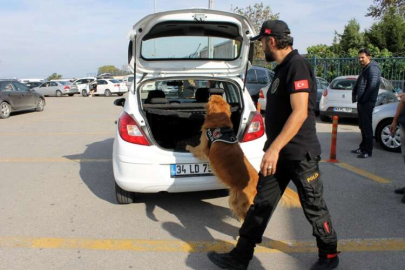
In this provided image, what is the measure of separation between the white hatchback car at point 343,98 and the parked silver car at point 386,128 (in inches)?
105

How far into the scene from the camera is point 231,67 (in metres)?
4.51

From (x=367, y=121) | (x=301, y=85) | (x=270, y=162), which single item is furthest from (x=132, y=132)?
(x=367, y=121)

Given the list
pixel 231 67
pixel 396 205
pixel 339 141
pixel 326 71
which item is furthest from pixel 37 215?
pixel 326 71

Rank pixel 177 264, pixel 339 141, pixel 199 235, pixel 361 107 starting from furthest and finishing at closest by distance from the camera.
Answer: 1. pixel 339 141
2. pixel 361 107
3. pixel 199 235
4. pixel 177 264

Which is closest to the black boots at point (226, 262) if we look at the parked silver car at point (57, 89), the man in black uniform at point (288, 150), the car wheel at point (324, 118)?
the man in black uniform at point (288, 150)

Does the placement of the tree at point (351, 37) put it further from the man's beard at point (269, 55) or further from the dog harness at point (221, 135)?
the man's beard at point (269, 55)

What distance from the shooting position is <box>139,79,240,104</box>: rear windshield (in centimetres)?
505

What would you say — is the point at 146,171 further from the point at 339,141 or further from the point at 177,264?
the point at 339,141

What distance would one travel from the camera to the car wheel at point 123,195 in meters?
4.02

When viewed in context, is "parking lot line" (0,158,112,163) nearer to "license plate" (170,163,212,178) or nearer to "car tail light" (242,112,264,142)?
"license plate" (170,163,212,178)

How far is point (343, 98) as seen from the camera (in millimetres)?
9992

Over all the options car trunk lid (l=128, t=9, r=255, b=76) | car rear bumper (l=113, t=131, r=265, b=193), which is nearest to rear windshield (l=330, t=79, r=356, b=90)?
car trunk lid (l=128, t=9, r=255, b=76)

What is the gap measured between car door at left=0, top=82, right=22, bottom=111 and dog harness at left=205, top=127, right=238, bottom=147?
12577 mm

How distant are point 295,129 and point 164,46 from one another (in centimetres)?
285
